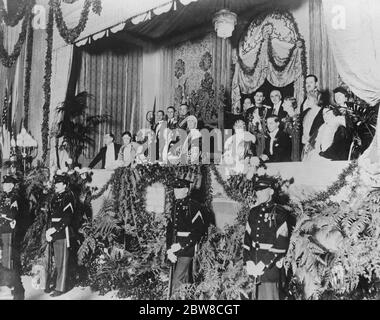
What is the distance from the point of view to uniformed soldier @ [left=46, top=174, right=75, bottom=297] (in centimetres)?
471

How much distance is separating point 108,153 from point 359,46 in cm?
297

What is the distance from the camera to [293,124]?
13.1ft

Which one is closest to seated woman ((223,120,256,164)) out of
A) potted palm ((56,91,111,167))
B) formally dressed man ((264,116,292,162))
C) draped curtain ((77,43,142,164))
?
formally dressed man ((264,116,292,162))

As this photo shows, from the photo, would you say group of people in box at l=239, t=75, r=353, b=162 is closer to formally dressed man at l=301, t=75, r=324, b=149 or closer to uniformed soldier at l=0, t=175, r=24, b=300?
formally dressed man at l=301, t=75, r=324, b=149

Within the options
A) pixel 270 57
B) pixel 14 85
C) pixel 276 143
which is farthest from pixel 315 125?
pixel 14 85

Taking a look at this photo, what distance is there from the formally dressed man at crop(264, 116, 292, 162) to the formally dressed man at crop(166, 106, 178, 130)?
3.65ft

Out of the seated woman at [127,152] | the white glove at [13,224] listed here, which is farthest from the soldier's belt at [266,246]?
the white glove at [13,224]

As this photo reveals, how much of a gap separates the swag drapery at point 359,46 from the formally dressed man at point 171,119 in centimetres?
184

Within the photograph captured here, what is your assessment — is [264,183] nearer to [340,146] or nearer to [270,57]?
[340,146]

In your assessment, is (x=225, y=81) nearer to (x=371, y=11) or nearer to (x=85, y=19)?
(x=371, y=11)

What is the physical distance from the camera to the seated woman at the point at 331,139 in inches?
144

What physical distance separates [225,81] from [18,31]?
2.76 m
